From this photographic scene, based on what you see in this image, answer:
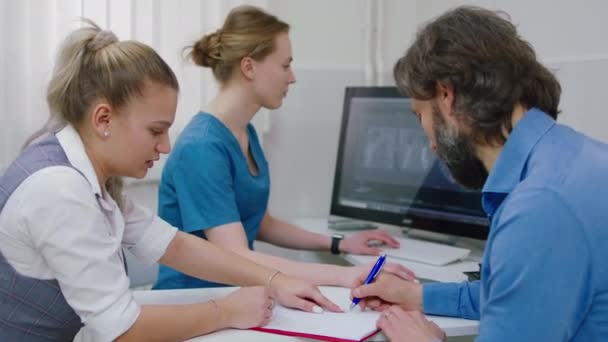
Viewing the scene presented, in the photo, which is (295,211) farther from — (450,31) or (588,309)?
(588,309)

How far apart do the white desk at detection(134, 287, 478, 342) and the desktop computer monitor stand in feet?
2.25

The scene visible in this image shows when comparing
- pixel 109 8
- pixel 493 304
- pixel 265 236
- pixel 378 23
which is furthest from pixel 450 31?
pixel 378 23

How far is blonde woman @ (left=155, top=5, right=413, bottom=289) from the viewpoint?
5.15ft

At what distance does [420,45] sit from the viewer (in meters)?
1.07

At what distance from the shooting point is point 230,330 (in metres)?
1.09

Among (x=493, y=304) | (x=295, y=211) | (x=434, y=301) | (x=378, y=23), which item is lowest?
(x=295, y=211)

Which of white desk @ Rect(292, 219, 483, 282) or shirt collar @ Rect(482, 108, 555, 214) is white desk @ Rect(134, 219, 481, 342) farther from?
shirt collar @ Rect(482, 108, 555, 214)

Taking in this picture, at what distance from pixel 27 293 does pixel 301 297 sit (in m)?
0.49

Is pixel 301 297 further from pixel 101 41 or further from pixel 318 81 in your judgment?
pixel 318 81

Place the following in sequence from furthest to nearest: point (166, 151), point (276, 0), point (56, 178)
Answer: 1. point (276, 0)
2. point (166, 151)
3. point (56, 178)

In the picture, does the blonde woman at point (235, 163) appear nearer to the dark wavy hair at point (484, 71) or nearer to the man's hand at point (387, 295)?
the man's hand at point (387, 295)

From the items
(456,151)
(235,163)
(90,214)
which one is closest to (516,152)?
(456,151)

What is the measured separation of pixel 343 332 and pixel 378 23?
175cm

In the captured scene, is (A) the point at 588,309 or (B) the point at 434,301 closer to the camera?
(A) the point at 588,309
